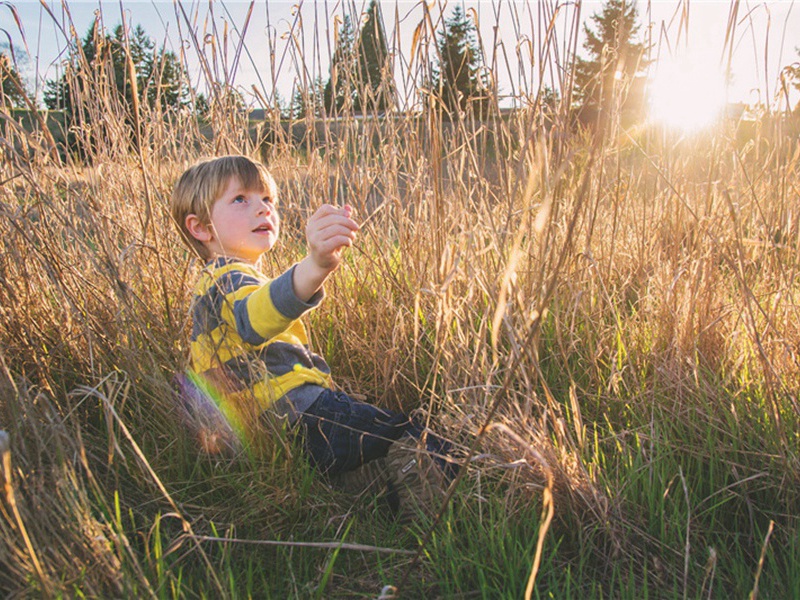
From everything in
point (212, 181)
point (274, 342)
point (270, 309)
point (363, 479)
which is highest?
point (212, 181)

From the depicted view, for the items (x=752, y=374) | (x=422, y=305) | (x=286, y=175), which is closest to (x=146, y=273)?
(x=286, y=175)

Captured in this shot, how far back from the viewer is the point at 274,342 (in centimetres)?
156

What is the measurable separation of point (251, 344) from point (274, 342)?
12cm

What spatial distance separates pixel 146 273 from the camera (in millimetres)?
1829

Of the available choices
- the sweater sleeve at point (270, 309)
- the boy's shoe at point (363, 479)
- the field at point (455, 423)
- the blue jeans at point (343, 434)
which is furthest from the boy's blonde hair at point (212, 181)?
the boy's shoe at point (363, 479)

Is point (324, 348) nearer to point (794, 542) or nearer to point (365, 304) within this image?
point (365, 304)

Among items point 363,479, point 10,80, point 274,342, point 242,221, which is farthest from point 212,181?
point 363,479

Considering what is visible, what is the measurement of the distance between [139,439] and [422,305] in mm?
824

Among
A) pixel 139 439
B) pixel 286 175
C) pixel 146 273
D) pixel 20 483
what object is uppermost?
pixel 286 175

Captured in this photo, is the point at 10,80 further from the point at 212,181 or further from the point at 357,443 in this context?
the point at 357,443

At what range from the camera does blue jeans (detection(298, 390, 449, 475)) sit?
143 cm

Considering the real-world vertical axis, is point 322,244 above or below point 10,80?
below

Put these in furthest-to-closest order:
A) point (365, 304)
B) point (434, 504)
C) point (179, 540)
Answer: point (365, 304) → point (434, 504) → point (179, 540)

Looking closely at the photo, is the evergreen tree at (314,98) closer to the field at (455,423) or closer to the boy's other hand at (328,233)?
the field at (455,423)
